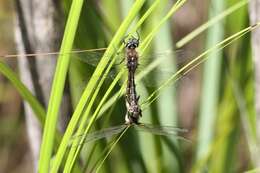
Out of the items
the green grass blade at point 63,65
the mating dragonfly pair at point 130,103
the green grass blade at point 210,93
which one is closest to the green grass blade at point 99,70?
the green grass blade at point 63,65

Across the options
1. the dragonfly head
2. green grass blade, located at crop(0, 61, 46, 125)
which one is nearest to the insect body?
the dragonfly head

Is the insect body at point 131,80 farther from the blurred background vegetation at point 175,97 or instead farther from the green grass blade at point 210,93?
the green grass blade at point 210,93

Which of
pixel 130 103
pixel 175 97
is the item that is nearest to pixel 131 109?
pixel 130 103

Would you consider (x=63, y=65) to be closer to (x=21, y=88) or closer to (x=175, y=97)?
(x=21, y=88)

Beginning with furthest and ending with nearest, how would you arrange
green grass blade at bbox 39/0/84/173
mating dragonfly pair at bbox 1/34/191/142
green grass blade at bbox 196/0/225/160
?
green grass blade at bbox 196/0/225/160 → mating dragonfly pair at bbox 1/34/191/142 → green grass blade at bbox 39/0/84/173

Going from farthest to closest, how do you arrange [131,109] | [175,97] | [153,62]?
1. [175,97]
2. [153,62]
3. [131,109]

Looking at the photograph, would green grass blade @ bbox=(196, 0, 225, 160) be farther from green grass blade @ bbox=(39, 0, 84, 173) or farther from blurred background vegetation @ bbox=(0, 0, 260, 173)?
green grass blade @ bbox=(39, 0, 84, 173)

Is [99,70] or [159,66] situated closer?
[99,70]

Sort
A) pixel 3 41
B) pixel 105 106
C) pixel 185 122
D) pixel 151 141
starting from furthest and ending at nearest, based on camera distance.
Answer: pixel 185 122, pixel 3 41, pixel 151 141, pixel 105 106

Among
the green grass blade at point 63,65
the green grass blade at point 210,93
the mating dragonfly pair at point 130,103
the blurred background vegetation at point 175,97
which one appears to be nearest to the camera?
the green grass blade at point 63,65

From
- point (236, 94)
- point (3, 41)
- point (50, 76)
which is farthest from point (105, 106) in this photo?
point (3, 41)

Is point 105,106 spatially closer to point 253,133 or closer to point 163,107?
point 163,107
